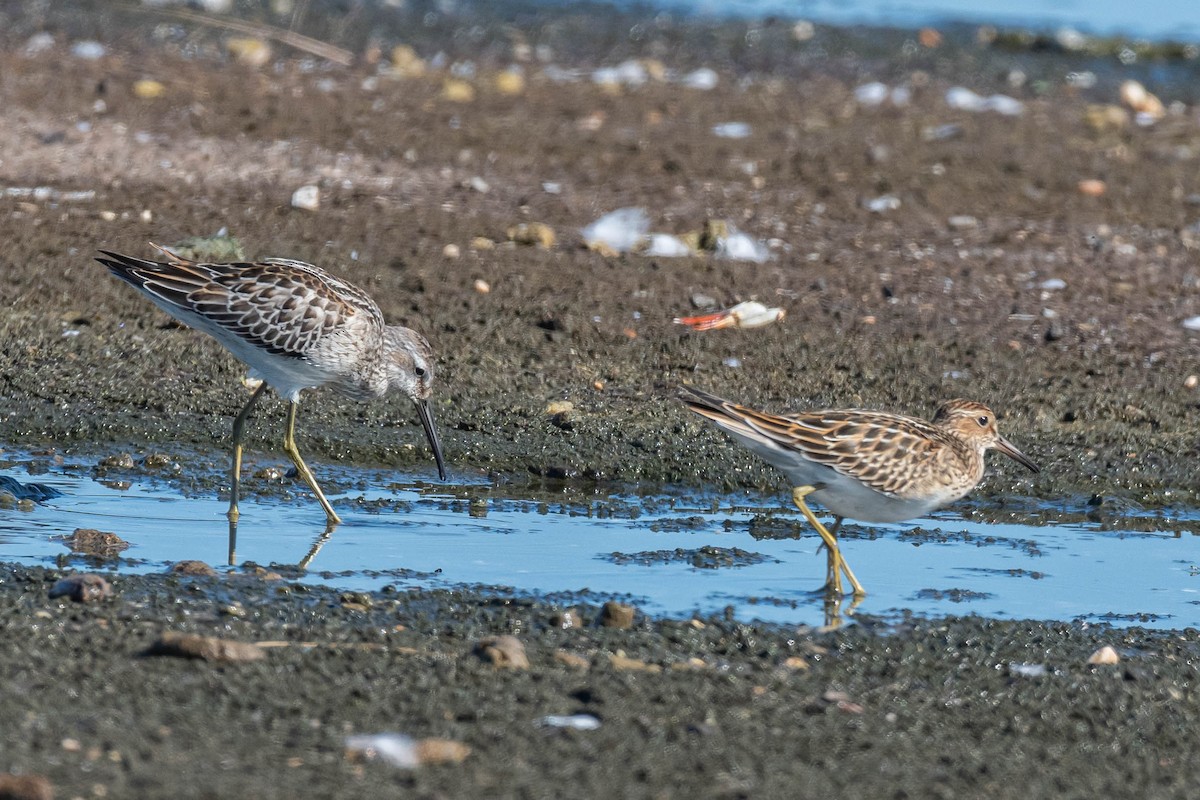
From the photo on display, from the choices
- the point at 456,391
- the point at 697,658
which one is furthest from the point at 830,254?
the point at 697,658

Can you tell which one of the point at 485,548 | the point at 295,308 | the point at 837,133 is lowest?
the point at 485,548

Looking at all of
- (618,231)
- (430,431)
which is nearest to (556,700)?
(430,431)

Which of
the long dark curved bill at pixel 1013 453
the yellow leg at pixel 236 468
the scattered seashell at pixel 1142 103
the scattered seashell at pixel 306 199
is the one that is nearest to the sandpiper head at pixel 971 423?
the long dark curved bill at pixel 1013 453

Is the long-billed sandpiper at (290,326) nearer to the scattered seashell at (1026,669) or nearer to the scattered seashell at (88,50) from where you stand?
the scattered seashell at (1026,669)

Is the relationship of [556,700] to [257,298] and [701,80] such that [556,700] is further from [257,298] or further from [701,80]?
[701,80]

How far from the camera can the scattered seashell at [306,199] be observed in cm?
1229

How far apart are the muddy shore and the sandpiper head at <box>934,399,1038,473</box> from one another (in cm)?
83

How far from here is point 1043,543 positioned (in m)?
8.09

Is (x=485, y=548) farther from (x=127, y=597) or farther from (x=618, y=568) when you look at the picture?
(x=127, y=597)

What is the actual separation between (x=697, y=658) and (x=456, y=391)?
3951 mm

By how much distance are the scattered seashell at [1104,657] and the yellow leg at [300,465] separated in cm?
337

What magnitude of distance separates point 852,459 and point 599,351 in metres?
3.02

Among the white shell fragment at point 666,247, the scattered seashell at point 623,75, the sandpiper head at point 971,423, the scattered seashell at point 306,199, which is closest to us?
the sandpiper head at point 971,423

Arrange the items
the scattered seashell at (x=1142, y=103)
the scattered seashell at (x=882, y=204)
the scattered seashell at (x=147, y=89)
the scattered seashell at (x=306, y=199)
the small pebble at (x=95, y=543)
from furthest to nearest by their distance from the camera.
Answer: the scattered seashell at (x=1142, y=103), the scattered seashell at (x=147, y=89), the scattered seashell at (x=882, y=204), the scattered seashell at (x=306, y=199), the small pebble at (x=95, y=543)
